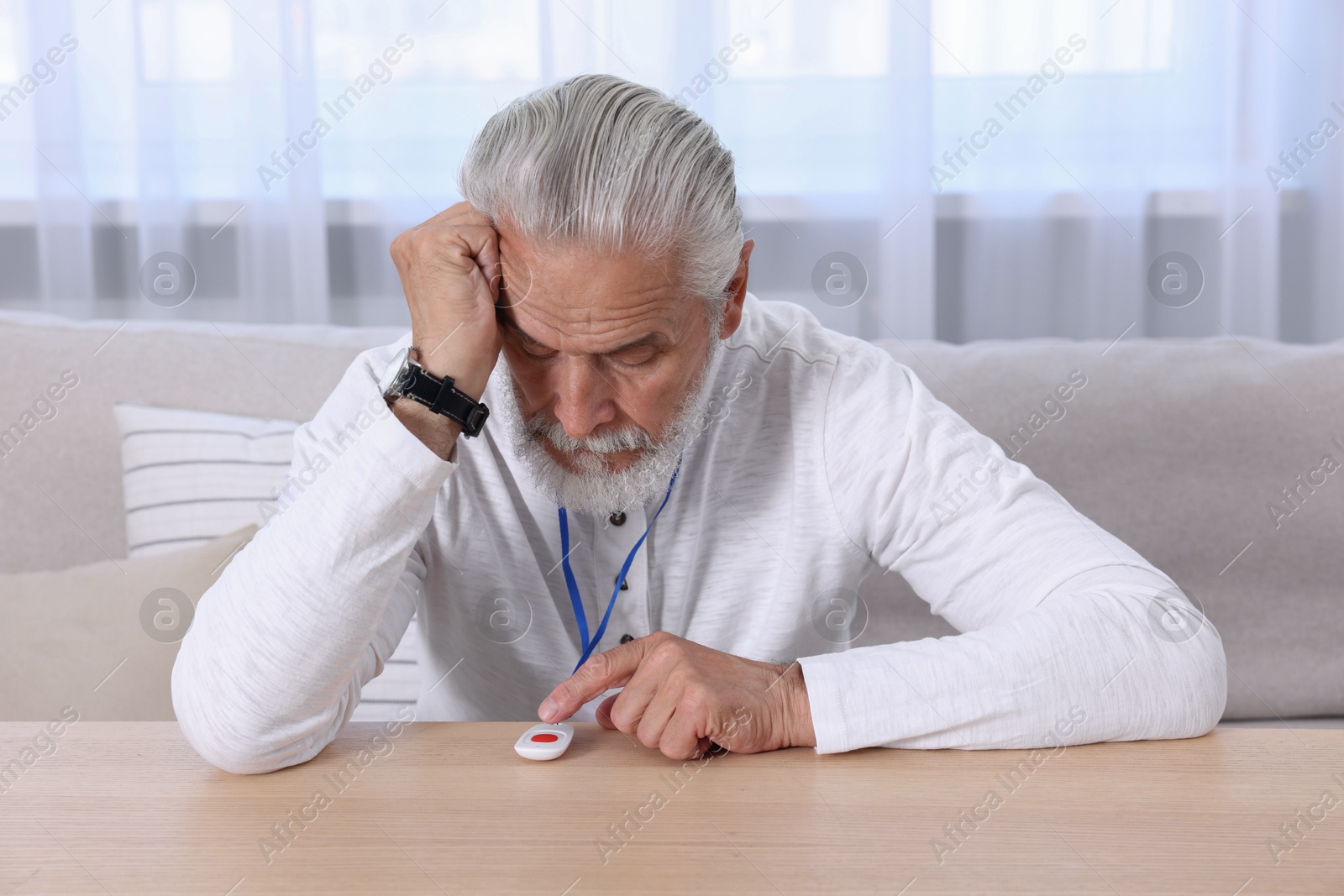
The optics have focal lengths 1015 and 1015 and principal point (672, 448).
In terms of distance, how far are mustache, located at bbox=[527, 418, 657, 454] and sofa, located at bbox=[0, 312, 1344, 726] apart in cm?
76

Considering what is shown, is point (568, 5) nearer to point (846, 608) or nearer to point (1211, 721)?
point (846, 608)

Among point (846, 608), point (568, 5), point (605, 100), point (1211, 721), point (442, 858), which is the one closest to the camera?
point (442, 858)

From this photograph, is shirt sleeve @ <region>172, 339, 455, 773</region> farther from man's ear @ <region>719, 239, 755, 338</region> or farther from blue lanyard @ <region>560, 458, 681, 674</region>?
man's ear @ <region>719, 239, 755, 338</region>

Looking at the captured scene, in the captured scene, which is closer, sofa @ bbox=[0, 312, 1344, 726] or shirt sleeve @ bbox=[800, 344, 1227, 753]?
shirt sleeve @ bbox=[800, 344, 1227, 753]

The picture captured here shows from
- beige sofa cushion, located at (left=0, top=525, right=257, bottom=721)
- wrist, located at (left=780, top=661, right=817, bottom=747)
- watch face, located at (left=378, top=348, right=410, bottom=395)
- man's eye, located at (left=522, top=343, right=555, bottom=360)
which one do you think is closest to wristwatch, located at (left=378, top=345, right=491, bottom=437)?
watch face, located at (left=378, top=348, right=410, bottom=395)

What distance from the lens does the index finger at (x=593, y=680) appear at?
95 centimetres

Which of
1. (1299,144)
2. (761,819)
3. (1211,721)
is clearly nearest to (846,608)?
(1211,721)

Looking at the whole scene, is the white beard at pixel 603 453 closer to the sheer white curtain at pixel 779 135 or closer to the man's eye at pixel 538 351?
the man's eye at pixel 538 351

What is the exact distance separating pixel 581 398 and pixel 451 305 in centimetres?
17

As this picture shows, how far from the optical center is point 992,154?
7.75 feet

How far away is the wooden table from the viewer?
0.70m

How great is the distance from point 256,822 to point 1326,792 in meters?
0.85

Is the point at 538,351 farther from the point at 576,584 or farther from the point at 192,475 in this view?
the point at 192,475

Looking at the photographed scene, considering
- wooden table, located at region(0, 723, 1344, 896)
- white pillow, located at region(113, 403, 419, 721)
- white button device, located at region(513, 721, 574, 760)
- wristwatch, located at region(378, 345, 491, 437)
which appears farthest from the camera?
white pillow, located at region(113, 403, 419, 721)
